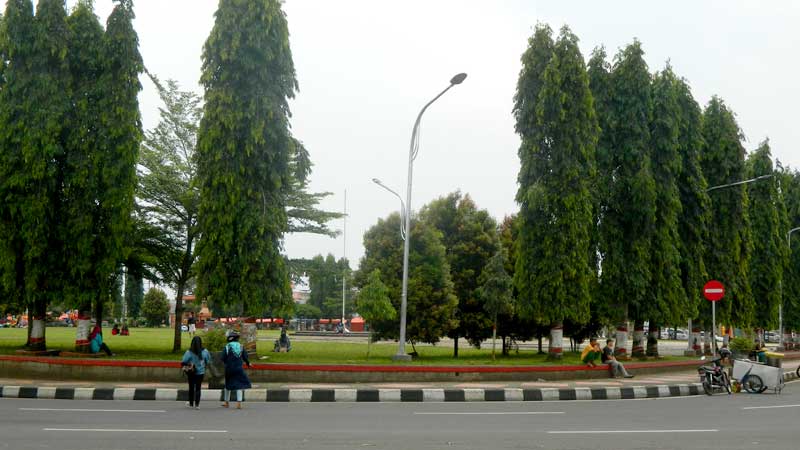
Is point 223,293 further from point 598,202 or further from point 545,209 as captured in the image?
point 598,202

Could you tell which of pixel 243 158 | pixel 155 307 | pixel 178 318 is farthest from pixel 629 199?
pixel 155 307

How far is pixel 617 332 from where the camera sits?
30922 millimetres

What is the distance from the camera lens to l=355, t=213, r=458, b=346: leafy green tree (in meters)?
32.7

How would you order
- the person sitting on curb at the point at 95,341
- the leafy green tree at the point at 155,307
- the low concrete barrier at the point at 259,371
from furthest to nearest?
the leafy green tree at the point at 155,307 < the person sitting on curb at the point at 95,341 < the low concrete barrier at the point at 259,371

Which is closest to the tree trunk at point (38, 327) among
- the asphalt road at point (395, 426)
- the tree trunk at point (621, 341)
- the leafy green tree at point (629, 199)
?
the asphalt road at point (395, 426)

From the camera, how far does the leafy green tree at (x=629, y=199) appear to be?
29.3m

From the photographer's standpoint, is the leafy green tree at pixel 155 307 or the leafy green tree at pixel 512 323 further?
the leafy green tree at pixel 155 307

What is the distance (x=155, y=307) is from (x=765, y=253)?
80.5 meters

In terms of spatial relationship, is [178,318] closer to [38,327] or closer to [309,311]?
[38,327]

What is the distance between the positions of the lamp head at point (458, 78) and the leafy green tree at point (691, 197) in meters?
14.4

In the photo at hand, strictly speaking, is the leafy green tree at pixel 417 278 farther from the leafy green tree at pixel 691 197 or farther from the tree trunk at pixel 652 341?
the leafy green tree at pixel 691 197

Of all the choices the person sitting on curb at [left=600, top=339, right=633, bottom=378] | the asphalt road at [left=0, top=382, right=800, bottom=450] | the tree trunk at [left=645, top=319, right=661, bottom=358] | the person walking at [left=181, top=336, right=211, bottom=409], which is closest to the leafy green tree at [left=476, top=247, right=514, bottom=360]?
the person sitting on curb at [left=600, top=339, right=633, bottom=378]

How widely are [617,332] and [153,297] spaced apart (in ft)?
270

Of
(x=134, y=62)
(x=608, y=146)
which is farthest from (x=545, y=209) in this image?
(x=134, y=62)
